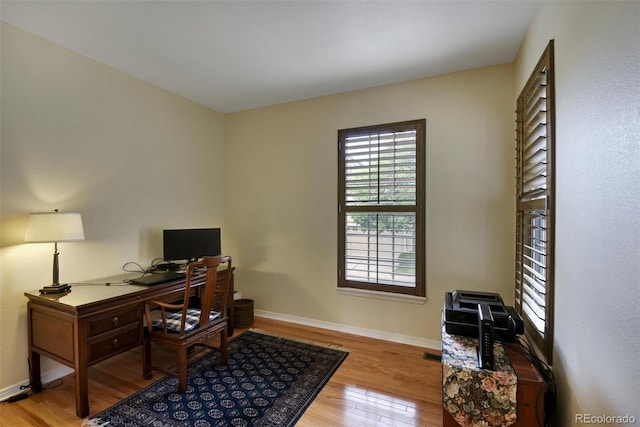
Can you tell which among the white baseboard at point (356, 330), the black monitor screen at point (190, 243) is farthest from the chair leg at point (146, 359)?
the white baseboard at point (356, 330)

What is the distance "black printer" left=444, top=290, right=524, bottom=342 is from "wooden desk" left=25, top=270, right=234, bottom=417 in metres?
2.25

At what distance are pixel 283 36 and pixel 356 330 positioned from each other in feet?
9.47

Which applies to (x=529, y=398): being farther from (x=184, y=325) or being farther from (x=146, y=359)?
(x=146, y=359)

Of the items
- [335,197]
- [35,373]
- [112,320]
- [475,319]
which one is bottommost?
[35,373]

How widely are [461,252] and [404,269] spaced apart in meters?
0.56

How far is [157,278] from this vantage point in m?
2.56

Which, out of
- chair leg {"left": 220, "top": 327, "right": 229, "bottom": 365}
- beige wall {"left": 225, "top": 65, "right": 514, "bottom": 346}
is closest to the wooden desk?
chair leg {"left": 220, "top": 327, "right": 229, "bottom": 365}

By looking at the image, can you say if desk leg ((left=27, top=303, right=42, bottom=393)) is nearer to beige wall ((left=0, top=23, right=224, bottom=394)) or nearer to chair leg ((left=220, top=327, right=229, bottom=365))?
beige wall ((left=0, top=23, right=224, bottom=394))

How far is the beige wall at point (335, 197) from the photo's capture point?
2662 millimetres

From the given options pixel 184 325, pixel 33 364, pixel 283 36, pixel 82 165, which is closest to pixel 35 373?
pixel 33 364

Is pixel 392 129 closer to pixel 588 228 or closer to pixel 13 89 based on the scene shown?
pixel 588 228

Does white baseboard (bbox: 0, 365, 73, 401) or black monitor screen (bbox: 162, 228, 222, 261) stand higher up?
black monitor screen (bbox: 162, 228, 222, 261)

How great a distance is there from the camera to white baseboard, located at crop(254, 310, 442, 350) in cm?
291

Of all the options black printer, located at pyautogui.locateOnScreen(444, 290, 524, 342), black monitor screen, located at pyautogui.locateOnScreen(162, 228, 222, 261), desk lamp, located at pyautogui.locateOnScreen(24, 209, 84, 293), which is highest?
desk lamp, located at pyautogui.locateOnScreen(24, 209, 84, 293)
